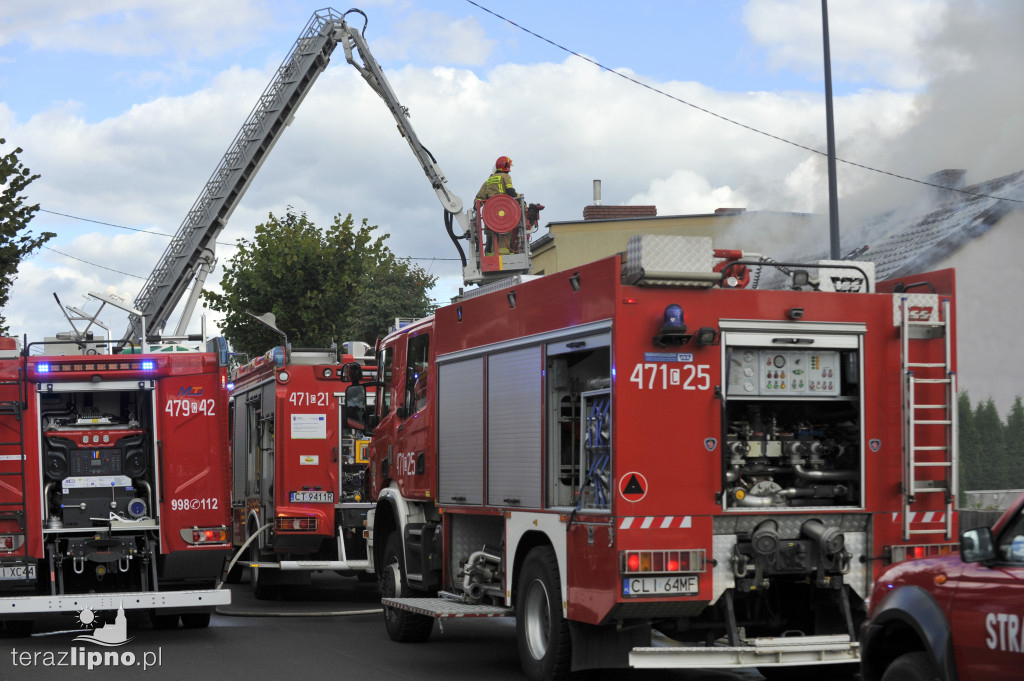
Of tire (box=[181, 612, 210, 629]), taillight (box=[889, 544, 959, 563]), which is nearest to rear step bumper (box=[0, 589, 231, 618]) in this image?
tire (box=[181, 612, 210, 629])

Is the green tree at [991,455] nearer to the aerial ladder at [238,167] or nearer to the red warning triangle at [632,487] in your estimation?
the aerial ladder at [238,167]

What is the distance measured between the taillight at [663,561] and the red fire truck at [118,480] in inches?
217

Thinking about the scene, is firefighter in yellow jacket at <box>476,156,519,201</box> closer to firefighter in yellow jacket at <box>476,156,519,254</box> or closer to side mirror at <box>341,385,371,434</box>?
firefighter in yellow jacket at <box>476,156,519,254</box>

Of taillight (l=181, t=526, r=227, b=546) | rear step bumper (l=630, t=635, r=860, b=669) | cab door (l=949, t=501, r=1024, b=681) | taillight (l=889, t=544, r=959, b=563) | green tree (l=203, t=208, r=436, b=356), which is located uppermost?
green tree (l=203, t=208, r=436, b=356)

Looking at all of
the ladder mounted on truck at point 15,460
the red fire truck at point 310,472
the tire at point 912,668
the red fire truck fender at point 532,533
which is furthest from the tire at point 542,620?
the red fire truck at point 310,472

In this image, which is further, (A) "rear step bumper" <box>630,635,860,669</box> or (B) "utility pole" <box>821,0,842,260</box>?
(B) "utility pole" <box>821,0,842,260</box>

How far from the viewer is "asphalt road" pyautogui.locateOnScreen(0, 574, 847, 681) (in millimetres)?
10422

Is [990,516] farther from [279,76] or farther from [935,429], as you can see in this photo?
[279,76]

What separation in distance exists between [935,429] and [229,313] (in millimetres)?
28123

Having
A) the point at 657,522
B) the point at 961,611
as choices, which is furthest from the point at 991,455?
the point at 961,611

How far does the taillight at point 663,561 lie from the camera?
831 centimetres

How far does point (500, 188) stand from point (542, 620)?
1190 cm

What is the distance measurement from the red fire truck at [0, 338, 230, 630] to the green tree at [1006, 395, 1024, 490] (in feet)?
53.4

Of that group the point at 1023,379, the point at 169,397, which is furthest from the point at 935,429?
the point at 1023,379
